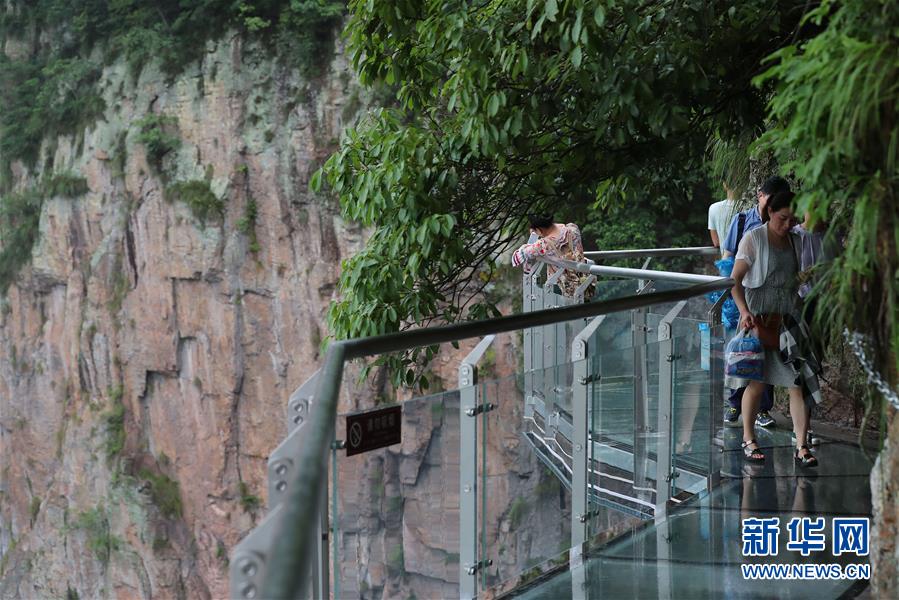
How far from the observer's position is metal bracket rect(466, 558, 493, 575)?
346 cm

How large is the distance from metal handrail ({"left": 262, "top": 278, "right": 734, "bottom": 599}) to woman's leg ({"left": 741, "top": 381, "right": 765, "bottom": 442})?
43.7 inches

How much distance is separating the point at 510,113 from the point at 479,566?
77.4 inches

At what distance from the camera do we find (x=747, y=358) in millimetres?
5152

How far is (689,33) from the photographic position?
450cm

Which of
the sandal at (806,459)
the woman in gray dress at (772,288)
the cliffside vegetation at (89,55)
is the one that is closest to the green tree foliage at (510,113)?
the woman in gray dress at (772,288)

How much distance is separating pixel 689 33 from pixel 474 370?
79.4 inches

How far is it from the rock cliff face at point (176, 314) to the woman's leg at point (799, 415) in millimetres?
18642

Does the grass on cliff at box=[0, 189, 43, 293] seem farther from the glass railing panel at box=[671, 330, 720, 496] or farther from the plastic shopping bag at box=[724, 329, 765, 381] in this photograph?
the glass railing panel at box=[671, 330, 720, 496]

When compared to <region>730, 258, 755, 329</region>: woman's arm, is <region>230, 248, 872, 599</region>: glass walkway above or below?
below

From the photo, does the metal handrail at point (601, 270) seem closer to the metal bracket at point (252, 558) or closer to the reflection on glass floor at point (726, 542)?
the reflection on glass floor at point (726, 542)

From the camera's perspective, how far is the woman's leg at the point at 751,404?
5.21 metres

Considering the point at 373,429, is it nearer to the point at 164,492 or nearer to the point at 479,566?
the point at 479,566

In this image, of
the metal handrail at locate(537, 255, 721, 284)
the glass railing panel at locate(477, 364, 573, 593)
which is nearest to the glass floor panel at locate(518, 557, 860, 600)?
the glass railing panel at locate(477, 364, 573, 593)

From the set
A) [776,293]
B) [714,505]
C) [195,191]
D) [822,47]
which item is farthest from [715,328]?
[195,191]
